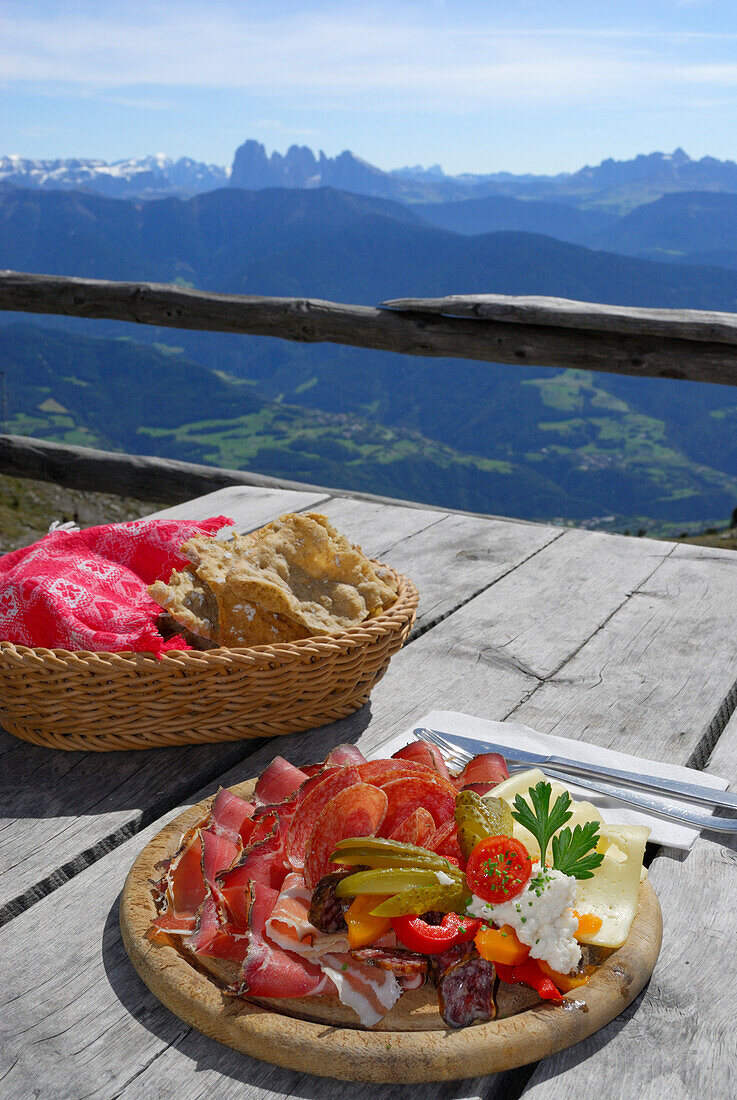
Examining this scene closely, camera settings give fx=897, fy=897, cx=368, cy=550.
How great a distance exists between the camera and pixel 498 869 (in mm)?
777

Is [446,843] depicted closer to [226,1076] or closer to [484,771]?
[484,771]

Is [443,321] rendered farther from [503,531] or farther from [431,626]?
[431,626]

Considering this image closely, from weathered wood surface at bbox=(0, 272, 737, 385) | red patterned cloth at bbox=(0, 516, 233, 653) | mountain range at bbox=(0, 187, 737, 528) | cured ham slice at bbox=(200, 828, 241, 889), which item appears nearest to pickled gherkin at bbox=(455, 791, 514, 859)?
cured ham slice at bbox=(200, 828, 241, 889)

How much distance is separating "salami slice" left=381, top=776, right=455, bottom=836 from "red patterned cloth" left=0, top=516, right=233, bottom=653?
468mm

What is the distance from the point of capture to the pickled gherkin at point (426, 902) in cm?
76

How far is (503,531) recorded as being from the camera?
2477mm

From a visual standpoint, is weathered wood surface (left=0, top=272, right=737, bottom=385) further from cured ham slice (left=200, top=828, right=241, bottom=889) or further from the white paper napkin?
cured ham slice (left=200, top=828, right=241, bottom=889)

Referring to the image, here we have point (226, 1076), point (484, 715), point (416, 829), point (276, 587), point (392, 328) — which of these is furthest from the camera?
point (392, 328)

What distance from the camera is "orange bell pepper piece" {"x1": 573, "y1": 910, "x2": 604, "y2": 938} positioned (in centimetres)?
83

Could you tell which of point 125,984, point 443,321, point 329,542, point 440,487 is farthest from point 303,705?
point 440,487

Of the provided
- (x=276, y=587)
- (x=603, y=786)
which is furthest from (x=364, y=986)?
(x=276, y=587)

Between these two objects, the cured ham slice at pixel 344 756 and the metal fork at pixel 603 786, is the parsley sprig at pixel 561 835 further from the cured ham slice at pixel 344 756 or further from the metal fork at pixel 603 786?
the metal fork at pixel 603 786

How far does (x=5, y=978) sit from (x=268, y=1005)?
284mm

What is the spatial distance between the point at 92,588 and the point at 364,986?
0.82 m
